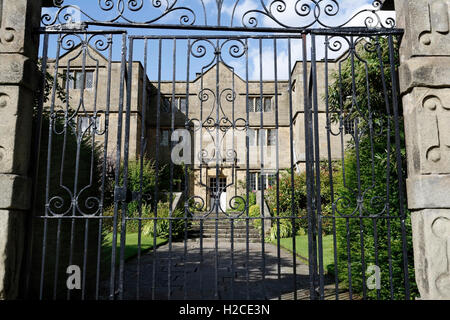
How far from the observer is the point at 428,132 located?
11.1 ft

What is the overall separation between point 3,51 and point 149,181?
13025 millimetres

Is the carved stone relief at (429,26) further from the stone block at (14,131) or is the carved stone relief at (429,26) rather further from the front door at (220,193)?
the stone block at (14,131)

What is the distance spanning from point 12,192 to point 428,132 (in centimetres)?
420

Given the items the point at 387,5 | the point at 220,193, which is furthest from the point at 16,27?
the point at 387,5

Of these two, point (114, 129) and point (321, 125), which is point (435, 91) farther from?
point (114, 129)

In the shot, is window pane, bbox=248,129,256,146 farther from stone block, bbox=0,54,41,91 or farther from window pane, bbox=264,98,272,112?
stone block, bbox=0,54,41,91

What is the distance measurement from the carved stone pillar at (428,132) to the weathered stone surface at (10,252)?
4.01 metres

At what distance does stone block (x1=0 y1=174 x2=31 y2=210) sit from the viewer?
10.6 feet

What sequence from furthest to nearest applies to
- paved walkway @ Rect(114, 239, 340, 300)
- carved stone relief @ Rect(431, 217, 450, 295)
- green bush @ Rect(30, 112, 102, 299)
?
green bush @ Rect(30, 112, 102, 299) → paved walkway @ Rect(114, 239, 340, 300) → carved stone relief @ Rect(431, 217, 450, 295)

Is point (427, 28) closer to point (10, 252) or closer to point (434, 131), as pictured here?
point (434, 131)

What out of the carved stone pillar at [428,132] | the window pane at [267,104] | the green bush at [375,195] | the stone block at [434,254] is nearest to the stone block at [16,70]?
the green bush at [375,195]

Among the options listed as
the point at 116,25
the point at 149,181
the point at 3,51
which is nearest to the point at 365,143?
the point at 116,25

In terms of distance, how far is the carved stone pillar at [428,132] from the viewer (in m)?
3.21

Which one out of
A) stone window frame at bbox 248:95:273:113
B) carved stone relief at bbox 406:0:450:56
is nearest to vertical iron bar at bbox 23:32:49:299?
carved stone relief at bbox 406:0:450:56
